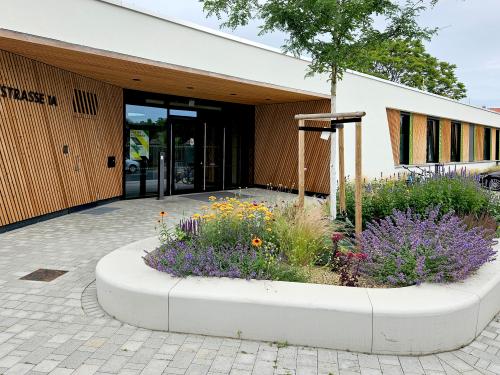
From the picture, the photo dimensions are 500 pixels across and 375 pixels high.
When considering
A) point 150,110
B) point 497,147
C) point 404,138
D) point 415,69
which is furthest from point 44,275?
point 415,69

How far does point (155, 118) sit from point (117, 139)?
1409mm

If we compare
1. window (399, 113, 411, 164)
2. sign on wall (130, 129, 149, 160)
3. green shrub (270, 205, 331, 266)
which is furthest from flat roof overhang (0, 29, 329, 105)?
window (399, 113, 411, 164)

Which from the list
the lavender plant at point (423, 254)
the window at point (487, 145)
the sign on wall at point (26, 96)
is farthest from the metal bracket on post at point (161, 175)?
the window at point (487, 145)

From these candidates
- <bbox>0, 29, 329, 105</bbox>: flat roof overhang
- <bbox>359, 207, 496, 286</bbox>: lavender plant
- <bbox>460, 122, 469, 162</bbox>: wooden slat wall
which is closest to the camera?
<bbox>359, 207, 496, 286</bbox>: lavender plant

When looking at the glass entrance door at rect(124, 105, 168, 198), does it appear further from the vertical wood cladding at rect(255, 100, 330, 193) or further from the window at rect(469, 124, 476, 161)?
the window at rect(469, 124, 476, 161)

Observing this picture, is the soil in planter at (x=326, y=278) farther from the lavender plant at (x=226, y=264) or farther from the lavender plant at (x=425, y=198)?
the lavender plant at (x=425, y=198)

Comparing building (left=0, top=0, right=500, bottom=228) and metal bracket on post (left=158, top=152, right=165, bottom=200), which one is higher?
building (left=0, top=0, right=500, bottom=228)

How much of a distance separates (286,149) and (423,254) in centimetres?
1032

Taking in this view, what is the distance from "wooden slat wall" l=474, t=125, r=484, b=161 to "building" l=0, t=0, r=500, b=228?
7.69 m

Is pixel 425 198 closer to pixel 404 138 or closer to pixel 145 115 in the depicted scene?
pixel 145 115

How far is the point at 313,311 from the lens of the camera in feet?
11.5

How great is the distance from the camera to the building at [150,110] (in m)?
7.55

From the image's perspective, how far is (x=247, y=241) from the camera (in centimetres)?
489

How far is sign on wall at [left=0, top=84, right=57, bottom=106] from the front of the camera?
752 cm
